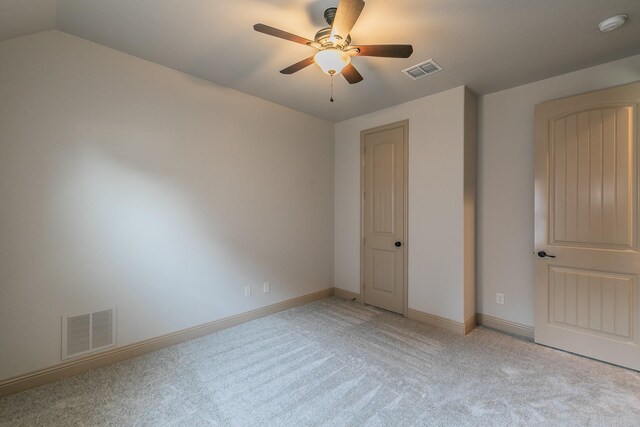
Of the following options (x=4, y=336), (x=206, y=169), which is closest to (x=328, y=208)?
(x=206, y=169)

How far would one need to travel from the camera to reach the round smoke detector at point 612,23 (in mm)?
1906

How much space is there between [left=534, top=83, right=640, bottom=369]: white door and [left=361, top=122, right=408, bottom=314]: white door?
4.48 ft

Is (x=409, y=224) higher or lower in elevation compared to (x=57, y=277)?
higher

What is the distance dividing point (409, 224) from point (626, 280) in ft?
6.19

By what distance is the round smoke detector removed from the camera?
6.25ft

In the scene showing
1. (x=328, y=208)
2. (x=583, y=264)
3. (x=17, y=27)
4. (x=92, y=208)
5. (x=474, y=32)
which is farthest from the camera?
(x=328, y=208)

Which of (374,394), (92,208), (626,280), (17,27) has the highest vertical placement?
(17,27)

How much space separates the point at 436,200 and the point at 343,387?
217 cm

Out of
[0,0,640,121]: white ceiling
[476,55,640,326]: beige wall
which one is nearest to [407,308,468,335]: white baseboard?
[476,55,640,326]: beige wall

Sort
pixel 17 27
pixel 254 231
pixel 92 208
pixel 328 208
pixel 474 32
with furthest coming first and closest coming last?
pixel 328 208
pixel 254 231
pixel 92 208
pixel 474 32
pixel 17 27

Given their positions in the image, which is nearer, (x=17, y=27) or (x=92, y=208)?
(x=17, y=27)

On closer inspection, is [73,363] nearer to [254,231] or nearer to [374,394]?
[254,231]

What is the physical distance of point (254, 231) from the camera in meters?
3.40


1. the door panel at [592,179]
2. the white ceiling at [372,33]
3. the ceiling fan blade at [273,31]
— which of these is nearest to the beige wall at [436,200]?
the white ceiling at [372,33]
